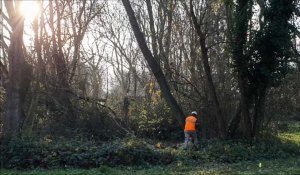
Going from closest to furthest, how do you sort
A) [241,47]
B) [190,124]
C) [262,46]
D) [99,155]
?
[99,155], [262,46], [241,47], [190,124]

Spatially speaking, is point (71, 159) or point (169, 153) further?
point (169, 153)

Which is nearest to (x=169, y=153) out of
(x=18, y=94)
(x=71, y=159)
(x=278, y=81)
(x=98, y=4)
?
(x=71, y=159)

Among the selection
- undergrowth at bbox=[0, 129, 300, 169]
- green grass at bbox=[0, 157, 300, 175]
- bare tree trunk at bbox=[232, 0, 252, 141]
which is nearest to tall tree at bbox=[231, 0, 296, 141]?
bare tree trunk at bbox=[232, 0, 252, 141]

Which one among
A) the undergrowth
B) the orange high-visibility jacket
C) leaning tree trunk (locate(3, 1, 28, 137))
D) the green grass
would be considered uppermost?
leaning tree trunk (locate(3, 1, 28, 137))

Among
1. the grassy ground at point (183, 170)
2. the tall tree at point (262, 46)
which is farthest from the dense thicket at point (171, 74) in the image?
the grassy ground at point (183, 170)

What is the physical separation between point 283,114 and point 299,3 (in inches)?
291

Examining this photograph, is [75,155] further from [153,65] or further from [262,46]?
[262,46]

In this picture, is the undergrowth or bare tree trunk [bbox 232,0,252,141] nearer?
the undergrowth

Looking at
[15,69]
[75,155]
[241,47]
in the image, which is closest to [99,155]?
[75,155]

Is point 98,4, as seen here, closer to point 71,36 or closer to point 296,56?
point 71,36

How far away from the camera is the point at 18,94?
Result: 22562 mm

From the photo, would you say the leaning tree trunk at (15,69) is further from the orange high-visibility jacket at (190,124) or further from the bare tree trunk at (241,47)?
the bare tree trunk at (241,47)

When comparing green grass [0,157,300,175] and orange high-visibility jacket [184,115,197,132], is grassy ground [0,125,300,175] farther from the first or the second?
orange high-visibility jacket [184,115,197,132]

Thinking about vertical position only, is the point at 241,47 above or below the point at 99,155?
above
